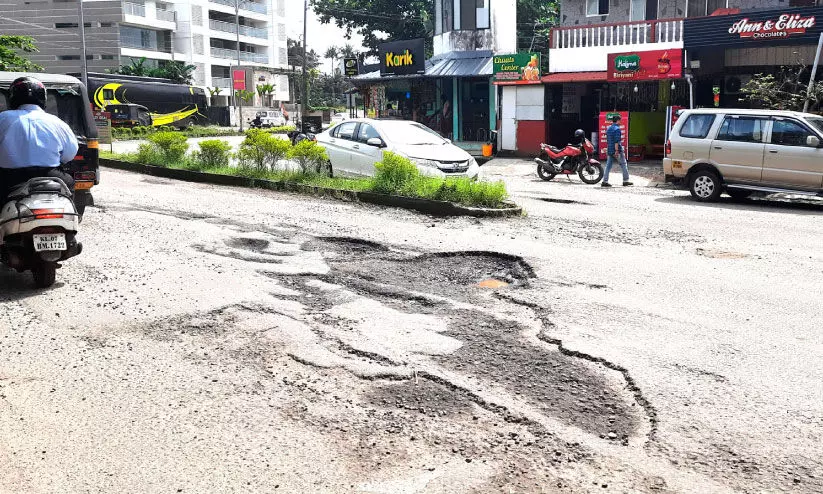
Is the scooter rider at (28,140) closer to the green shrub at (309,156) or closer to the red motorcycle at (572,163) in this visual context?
the green shrub at (309,156)

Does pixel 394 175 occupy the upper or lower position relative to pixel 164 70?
lower

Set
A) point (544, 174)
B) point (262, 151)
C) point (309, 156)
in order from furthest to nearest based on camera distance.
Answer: point (544, 174)
point (262, 151)
point (309, 156)

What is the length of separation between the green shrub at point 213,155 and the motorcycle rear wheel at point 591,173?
8.32 metres

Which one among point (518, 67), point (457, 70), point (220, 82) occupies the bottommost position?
point (518, 67)

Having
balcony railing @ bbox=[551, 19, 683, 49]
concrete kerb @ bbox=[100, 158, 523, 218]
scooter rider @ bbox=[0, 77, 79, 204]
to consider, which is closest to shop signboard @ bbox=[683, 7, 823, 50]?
balcony railing @ bbox=[551, 19, 683, 49]

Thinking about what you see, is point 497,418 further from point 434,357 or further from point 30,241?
point 30,241

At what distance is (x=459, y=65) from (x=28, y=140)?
84.7ft

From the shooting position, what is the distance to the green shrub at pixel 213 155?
17.0 m

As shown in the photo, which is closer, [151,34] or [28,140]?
[28,140]

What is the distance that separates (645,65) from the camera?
72.0 ft

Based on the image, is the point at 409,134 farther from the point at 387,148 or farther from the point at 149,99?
the point at 149,99

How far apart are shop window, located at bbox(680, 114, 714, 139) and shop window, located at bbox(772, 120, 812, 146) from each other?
1.19 metres

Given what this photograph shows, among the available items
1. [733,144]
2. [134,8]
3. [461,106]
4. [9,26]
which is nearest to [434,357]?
[733,144]

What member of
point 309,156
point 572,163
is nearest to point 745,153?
point 572,163
